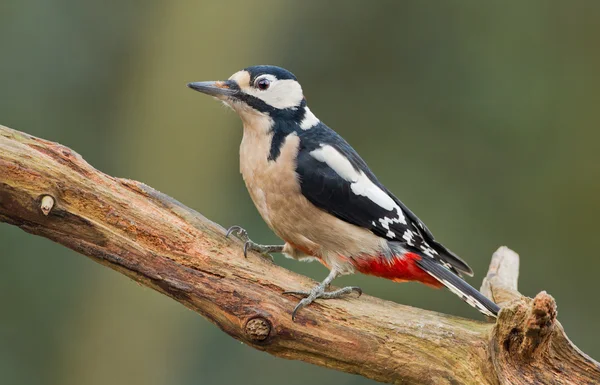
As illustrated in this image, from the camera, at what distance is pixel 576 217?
6512mm

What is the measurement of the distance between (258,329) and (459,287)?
2.55ft

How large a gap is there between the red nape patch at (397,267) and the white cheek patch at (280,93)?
69cm

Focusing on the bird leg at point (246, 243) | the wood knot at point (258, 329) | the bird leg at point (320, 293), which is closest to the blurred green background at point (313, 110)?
the bird leg at point (246, 243)

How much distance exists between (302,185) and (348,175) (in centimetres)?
20

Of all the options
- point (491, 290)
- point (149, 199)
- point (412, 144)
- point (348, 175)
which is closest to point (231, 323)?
point (149, 199)

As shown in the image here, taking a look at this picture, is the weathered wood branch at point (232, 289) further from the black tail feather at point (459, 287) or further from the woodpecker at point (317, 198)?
the woodpecker at point (317, 198)

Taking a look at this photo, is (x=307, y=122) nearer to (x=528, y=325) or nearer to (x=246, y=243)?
(x=246, y=243)

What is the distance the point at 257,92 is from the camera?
323cm

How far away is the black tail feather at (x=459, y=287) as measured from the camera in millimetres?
2830

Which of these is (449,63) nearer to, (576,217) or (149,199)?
(576,217)

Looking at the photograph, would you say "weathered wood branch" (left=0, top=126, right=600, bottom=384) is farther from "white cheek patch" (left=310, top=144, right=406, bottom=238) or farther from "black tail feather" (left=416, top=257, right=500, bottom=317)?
"white cheek patch" (left=310, top=144, right=406, bottom=238)

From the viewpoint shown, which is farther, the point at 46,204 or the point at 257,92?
the point at 257,92

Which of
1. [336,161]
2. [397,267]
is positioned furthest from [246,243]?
[397,267]

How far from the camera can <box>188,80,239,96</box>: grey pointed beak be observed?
3.15 meters
